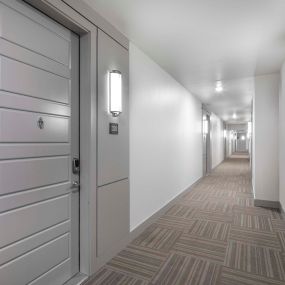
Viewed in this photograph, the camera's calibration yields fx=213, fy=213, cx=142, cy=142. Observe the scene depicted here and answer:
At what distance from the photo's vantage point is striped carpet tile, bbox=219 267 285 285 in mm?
2064

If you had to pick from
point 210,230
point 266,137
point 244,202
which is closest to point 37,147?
point 210,230

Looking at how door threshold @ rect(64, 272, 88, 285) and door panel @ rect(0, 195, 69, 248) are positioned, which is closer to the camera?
door panel @ rect(0, 195, 69, 248)

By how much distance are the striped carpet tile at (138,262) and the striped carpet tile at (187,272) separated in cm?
9

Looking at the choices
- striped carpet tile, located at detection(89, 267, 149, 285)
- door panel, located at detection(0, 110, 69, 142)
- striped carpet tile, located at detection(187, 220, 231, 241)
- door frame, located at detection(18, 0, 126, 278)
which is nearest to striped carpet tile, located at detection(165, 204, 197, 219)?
striped carpet tile, located at detection(187, 220, 231, 241)

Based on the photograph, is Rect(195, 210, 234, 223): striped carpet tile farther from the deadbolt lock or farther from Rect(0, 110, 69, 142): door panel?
Rect(0, 110, 69, 142): door panel

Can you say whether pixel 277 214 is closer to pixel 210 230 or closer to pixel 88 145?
pixel 210 230

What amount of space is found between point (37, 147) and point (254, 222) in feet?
11.7

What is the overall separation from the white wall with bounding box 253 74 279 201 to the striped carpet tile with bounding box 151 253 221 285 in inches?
110

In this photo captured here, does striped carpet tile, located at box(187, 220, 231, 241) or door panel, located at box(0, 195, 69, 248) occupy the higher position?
door panel, located at box(0, 195, 69, 248)

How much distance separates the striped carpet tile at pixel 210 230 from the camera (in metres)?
3.07

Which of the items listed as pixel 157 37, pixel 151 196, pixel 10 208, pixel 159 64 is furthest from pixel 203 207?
pixel 10 208

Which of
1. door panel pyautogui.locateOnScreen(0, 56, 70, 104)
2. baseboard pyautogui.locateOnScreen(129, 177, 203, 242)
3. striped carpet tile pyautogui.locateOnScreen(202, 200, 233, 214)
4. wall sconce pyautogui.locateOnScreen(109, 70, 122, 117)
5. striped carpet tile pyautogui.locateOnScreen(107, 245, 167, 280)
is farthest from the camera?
striped carpet tile pyautogui.locateOnScreen(202, 200, 233, 214)

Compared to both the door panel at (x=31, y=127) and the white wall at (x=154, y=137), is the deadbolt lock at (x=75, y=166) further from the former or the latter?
the white wall at (x=154, y=137)

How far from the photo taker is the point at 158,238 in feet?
9.93
